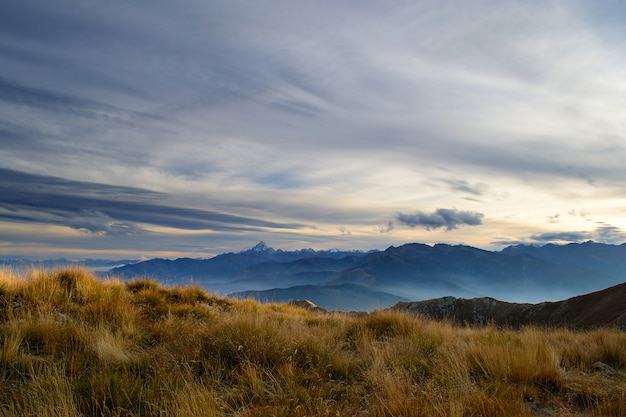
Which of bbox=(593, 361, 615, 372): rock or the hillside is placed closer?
bbox=(593, 361, 615, 372): rock

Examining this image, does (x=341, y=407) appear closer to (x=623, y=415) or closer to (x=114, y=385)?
(x=114, y=385)

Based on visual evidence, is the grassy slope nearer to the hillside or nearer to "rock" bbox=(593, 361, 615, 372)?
"rock" bbox=(593, 361, 615, 372)

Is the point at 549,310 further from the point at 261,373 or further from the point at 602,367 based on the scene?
the point at 261,373

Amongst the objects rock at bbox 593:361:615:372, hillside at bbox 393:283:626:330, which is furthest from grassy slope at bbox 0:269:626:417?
hillside at bbox 393:283:626:330

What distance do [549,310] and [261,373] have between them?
1406 inches

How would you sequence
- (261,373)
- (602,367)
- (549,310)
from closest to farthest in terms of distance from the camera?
1. (261,373)
2. (602,367)
3. (549,310)

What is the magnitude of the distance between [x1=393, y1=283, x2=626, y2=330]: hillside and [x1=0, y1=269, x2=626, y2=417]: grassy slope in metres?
14.9

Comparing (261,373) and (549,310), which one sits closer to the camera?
(261,373)

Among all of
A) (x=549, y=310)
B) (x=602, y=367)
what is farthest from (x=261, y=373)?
(x=549, y=310)

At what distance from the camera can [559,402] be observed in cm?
495

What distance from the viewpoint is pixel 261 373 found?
206 inches

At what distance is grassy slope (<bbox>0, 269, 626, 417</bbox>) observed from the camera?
4.12 m

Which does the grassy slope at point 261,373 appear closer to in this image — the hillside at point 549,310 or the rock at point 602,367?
the rock at point 602,367

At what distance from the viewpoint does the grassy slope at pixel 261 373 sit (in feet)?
13.5
